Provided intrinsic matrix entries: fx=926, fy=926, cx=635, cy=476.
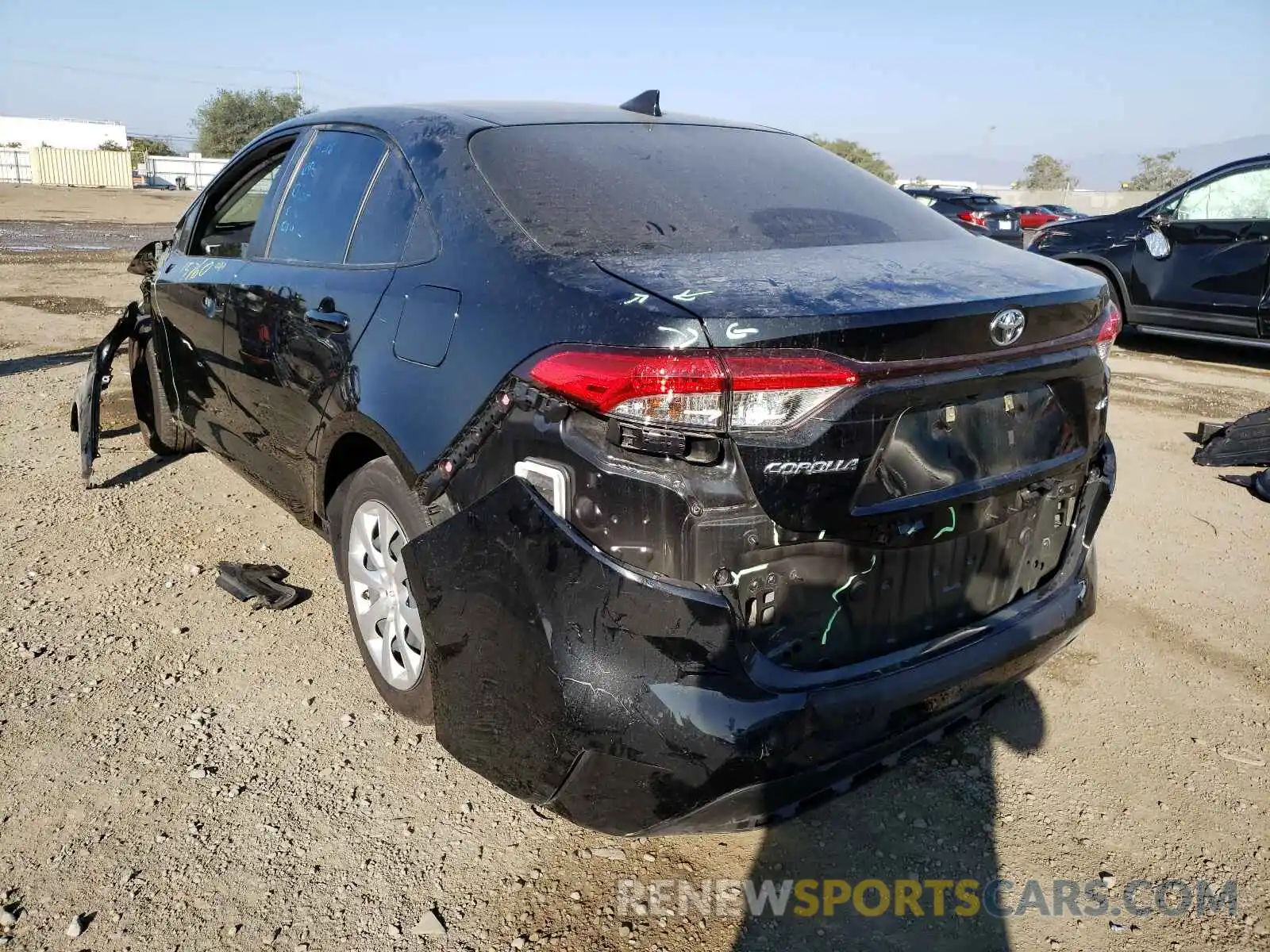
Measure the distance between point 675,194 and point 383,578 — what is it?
4.43 ft

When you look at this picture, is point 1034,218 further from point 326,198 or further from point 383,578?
point 383,578

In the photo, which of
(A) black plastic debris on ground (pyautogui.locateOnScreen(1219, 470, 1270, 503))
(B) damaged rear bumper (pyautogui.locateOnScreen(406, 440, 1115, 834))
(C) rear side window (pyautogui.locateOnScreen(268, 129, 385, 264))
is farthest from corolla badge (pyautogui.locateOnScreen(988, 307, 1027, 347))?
(A) black plastic debris on ground (pyautogui.locateOnScreen(1219, 470, 1270, 503))

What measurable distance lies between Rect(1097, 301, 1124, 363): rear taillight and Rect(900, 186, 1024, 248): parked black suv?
41.0ft

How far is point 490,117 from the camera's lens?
106 inches

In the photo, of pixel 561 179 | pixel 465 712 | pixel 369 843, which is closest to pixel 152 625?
pixel 369 843

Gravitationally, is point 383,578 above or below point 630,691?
below

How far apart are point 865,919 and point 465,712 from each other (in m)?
1.04

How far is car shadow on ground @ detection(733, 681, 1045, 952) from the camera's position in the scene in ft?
6.84

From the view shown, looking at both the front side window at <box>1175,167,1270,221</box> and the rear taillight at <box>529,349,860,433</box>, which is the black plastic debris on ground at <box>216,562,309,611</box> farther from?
the front side window at <box>1175,167,1270,221</box>

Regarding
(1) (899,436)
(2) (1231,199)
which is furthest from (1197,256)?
(1) (899,436)

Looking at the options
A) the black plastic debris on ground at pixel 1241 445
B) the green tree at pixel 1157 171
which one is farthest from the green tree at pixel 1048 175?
the black plastic debris on ground at pixel 1241 445

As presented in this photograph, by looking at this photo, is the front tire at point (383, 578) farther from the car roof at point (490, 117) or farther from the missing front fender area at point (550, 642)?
the car roof at point (490, 117)

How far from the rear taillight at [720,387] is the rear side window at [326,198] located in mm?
1475

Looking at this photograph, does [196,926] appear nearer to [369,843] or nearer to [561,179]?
[369,843]
